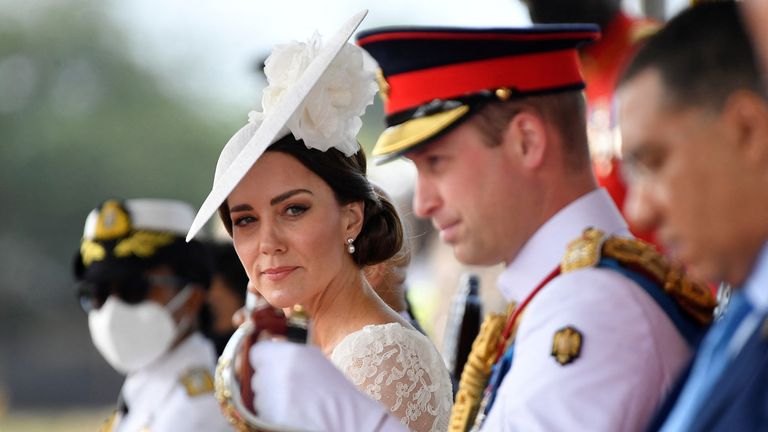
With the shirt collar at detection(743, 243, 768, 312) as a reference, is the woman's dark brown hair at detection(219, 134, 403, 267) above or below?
above

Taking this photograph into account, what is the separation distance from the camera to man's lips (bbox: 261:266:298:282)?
2.68 m

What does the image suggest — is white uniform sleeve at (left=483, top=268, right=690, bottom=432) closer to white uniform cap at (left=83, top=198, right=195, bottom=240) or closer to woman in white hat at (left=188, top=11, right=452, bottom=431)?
woman in white hat at (left=188, top=11, right=452, bottom=431)

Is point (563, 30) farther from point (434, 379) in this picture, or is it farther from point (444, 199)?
point (434, 379)

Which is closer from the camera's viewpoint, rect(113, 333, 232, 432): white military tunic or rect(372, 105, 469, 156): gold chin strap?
rect(372, 105, 469, 156): gold chin strap

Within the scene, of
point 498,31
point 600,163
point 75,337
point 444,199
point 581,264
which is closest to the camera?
point 581,264

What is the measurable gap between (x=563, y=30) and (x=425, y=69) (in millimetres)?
286

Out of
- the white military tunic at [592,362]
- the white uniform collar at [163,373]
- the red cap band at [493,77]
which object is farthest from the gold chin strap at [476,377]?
the white uniform collar at [163,373]

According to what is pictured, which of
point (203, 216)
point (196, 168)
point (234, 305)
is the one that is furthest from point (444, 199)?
point (196, 168)

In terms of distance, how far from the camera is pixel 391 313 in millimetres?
2836

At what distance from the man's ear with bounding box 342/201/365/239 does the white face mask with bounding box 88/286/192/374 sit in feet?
6.37

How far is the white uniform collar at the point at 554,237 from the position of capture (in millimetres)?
2328

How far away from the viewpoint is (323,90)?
2670mm

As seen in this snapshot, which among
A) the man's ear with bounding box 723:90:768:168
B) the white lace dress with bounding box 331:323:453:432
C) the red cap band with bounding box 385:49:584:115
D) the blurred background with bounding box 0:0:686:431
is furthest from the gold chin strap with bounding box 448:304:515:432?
the blurred background with bounding box 0:0:686:431

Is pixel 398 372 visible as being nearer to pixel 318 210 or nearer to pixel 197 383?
pixel 318 210
